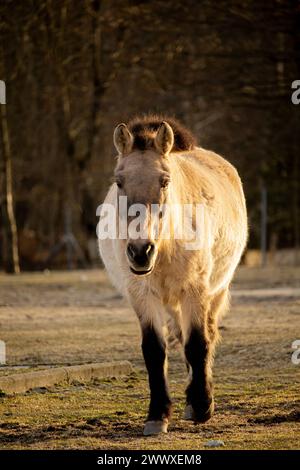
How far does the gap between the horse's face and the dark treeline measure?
1301cm

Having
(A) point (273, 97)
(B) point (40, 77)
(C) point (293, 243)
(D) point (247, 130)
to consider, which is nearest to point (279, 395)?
(A) point (273, 97)

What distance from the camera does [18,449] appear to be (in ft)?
25.8

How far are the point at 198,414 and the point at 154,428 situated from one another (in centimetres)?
62

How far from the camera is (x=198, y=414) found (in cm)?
902

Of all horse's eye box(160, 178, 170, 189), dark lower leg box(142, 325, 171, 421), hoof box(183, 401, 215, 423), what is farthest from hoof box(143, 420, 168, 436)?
horse's eye box(160, 178, 170, 189)

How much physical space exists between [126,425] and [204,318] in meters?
1.16

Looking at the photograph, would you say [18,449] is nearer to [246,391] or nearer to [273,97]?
[246,391]

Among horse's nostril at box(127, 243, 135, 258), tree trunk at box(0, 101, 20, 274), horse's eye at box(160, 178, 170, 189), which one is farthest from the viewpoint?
tree trunk at box(0, 101, 20, 274)

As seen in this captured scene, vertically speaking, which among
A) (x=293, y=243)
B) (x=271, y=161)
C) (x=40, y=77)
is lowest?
(x=293, y=243)

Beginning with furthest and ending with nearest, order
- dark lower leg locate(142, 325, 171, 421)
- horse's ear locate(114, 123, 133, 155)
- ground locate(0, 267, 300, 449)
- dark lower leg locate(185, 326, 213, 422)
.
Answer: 1. dark lower leg locate(185, 326, 213, 422)
2. dark lower leg locate(142, 325, 171, 421)
3. horse's ear locate(114, 123, 133, 155)
4. ground locate(0, 267, 300, 449)

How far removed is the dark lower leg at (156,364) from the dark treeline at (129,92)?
1322 cm

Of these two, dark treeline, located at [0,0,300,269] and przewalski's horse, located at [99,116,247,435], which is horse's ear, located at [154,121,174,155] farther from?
dark treeline, located at [0,0,300,269]

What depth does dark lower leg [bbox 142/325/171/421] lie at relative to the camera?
29.4 ft
